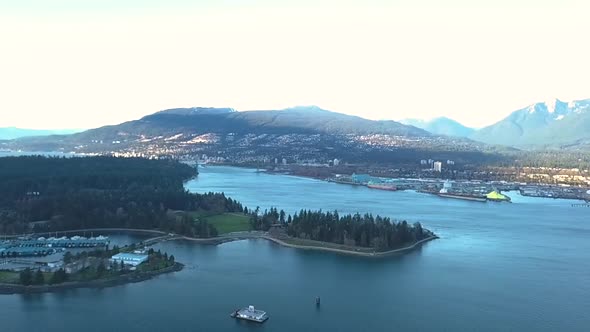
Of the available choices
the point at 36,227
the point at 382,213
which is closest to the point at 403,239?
the point at 382,213

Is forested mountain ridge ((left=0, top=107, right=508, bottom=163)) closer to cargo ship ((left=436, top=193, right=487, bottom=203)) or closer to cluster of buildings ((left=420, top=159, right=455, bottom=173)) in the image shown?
cluster of buildings ((left=420, top=159, right=455, bottom=173))

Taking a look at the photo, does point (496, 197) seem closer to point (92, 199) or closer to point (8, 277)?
point (92, 199)

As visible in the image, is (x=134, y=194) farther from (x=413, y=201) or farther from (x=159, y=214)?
(x=413, y=201)

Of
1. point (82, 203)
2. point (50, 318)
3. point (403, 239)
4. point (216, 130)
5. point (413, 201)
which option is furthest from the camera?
point (216, 130)

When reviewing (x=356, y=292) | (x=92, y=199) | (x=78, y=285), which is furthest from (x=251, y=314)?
(x=92, y=199)

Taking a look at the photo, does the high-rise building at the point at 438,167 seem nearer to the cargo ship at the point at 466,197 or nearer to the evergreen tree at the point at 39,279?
the cargo ship at the point at 466,197
